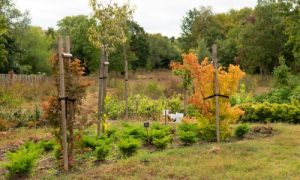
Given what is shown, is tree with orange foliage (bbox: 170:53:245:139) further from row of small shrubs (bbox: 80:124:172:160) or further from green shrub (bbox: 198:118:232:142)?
row of small shrubs (bbox: 80:124:172:160)

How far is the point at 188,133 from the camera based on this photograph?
30.7 ft

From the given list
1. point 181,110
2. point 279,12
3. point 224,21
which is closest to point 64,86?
point 181,110

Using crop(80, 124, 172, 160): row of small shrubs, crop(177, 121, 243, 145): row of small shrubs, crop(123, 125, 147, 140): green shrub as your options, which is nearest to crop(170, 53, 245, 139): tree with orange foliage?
crop(177, 121, 243, 145): row of small shrubs

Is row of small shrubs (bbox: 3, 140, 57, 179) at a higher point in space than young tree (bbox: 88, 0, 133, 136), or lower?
lower

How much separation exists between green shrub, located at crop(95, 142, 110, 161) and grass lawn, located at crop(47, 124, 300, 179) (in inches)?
8.0

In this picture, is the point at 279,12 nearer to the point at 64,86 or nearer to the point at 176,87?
the point at 176,87

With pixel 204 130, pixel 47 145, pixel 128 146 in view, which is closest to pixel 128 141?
pixel 128 146

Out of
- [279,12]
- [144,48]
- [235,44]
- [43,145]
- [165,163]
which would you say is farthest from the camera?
[144,48]

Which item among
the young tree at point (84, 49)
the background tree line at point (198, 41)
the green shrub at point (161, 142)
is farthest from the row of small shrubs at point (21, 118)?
the young tree at point (84, 49)

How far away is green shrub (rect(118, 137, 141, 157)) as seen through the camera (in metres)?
8.12

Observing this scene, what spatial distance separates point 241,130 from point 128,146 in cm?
329

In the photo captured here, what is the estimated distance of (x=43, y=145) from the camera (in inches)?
350

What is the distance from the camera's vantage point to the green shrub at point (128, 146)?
26.7 ft

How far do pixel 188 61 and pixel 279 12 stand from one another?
2815cm
